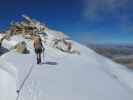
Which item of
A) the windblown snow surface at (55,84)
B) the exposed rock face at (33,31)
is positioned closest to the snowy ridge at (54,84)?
the windblown snow surface at (55,84)

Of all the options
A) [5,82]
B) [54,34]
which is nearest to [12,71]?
[5,82]

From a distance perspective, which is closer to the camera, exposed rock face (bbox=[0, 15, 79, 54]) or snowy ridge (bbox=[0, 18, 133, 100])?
snowy ridge (bbox=[0, 18, 133, 100])

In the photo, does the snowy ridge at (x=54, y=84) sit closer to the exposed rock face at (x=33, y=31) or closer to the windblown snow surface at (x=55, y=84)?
the windblown snow surface at (x=55, y=84)

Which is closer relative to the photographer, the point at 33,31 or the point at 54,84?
the point at 54,84

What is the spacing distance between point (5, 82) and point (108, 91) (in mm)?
6163

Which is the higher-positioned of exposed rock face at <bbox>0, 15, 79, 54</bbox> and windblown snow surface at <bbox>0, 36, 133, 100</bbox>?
exposed rock face at <bbox>0, 15, 79, 54</bbox>

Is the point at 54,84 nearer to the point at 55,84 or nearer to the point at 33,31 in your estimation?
the point at 55,84

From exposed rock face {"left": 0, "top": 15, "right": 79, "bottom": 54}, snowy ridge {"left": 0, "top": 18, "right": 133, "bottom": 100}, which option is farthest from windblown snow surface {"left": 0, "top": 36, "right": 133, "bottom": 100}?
exposed rock face {"left": 0, "top": 15, "right": 79, "bottom": 54}

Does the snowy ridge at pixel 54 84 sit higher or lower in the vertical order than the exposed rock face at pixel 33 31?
lower

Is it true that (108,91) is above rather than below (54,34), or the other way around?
below

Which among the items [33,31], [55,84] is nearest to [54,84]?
[55,84]

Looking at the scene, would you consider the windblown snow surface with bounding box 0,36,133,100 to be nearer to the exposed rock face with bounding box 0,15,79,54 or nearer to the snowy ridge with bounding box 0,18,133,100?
the snowy ridge with bounding box 0,18,133,100

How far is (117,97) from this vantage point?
50.9ft

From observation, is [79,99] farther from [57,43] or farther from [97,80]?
[57,43]
